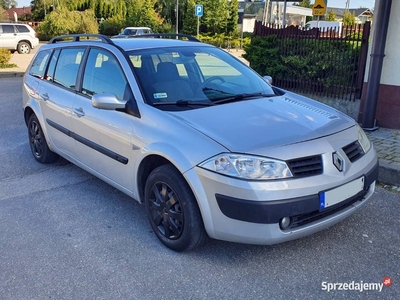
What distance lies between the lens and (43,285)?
9.04 ft

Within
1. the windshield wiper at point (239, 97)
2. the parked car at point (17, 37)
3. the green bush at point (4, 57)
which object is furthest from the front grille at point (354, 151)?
the parked car at point (17, 37)

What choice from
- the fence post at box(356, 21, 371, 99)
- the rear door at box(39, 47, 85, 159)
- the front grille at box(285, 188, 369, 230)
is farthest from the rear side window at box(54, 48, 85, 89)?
the fence post at box(356, 21, 371, 99)

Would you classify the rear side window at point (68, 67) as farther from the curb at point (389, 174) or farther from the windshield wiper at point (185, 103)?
the curb at point (389, 174)

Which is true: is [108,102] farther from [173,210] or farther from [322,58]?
[322,58]

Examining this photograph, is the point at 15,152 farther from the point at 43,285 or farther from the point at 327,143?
the point at 327,143

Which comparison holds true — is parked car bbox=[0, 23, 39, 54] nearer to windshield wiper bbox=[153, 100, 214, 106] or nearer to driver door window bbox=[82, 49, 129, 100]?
driver door window bbox=[82, 49, 129, 100]

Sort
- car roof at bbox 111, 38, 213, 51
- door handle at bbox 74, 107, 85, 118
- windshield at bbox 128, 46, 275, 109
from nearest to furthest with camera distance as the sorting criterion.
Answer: windshield at bbox 128, 46, 275, 109, car roof at bbox 111, 38, 213, 51, door handle at bbox 74, 107, 85, 118

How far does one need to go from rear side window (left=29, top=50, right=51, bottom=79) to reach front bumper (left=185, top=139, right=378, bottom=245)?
3.18 metres

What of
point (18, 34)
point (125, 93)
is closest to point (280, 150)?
point (125, 93)

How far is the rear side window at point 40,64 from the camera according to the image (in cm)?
504

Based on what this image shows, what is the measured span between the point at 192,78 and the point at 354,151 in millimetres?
1585

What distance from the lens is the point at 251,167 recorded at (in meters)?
2.66

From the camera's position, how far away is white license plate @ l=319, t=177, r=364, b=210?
107 inches

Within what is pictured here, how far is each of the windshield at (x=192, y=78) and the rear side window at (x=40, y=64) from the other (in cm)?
189
